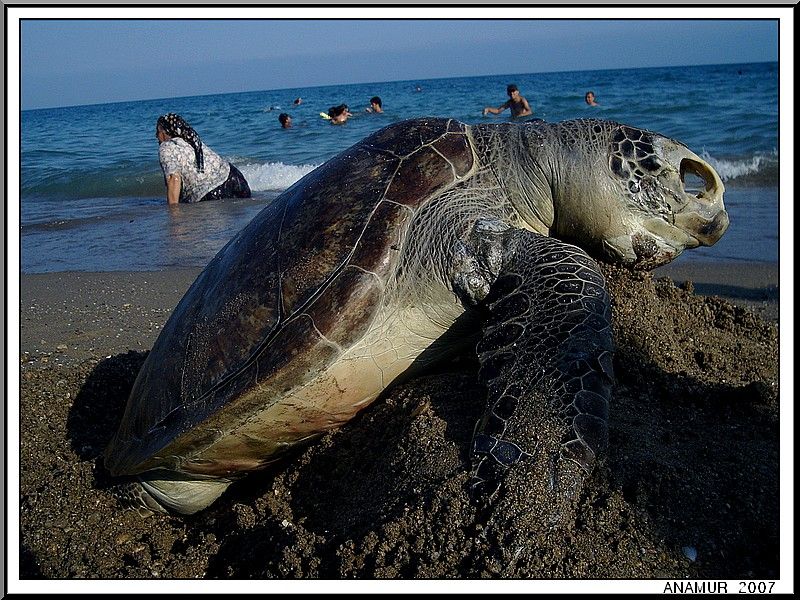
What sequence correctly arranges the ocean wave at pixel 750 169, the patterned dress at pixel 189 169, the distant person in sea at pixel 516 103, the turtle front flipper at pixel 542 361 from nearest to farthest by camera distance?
the turtle front flipper at pixel 542 361 < the ocean wave at pixel 750 169 < the patterned dress at pixel 189 169 < the distant person in sea at pixel 516 103

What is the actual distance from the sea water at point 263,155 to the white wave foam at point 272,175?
0.05 m

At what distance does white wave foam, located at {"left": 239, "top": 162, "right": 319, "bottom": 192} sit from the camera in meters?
14.5

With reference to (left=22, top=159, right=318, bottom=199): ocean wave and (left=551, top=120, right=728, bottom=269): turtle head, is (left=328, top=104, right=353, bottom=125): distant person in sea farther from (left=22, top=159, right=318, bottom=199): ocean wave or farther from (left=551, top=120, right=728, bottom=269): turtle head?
(left=551, top=120, right=728, bottom=269): turtle head

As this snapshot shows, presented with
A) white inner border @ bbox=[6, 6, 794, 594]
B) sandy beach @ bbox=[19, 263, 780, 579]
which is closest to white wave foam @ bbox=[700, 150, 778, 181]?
sandy beach @ bbox=[19, 263, 780, 579]

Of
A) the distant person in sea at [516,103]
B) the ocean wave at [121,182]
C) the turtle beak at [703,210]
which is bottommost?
the turtle beak at [703,210]

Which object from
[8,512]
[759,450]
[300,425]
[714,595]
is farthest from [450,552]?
[8,512]

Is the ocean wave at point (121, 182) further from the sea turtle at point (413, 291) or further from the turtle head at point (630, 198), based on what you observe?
the turtle head at point (630, 198)

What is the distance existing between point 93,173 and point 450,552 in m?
16.3

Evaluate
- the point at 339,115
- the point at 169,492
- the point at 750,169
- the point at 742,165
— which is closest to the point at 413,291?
the point at 169,492

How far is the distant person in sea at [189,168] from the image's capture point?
10.8 meters

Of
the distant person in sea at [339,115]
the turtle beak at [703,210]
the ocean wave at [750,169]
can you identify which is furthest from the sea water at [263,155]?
the turtle beak at [703,210]

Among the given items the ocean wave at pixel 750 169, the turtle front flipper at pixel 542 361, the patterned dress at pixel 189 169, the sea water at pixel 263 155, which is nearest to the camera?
the turtle front flipper at pixel 542 361

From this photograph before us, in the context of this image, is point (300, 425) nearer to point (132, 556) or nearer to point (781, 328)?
point (132, 556)

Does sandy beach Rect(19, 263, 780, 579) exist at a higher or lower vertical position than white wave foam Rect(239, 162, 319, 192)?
lower
